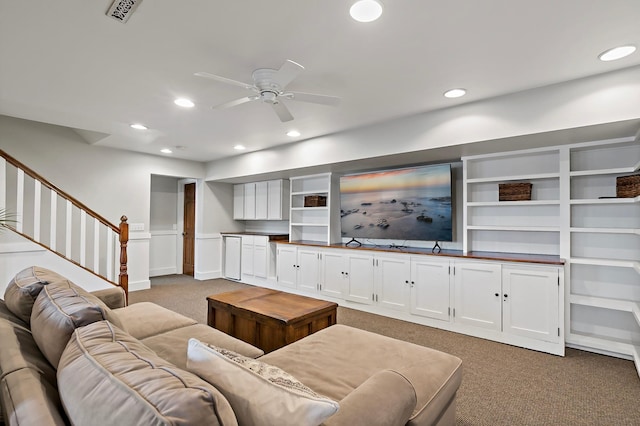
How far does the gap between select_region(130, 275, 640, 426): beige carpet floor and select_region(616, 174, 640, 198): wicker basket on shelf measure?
151 centimetres

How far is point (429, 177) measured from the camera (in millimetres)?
4211

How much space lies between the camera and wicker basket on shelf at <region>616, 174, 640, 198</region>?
9.42 ft

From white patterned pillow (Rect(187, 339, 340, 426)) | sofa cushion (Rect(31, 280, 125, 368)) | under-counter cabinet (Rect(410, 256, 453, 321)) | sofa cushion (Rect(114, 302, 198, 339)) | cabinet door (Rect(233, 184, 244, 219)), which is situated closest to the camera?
white patterned pillow (Rect(187, 339, 340, 426))

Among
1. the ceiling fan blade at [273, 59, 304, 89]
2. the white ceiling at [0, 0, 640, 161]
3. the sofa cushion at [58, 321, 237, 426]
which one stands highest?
the white ceiling at [0, 0, 640, 161]

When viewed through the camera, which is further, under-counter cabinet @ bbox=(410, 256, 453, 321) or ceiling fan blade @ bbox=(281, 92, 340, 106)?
under-counter cabinet @ bbox=(410, 256, 453, 321)

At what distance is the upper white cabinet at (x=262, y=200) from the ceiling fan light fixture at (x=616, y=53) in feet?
15.3

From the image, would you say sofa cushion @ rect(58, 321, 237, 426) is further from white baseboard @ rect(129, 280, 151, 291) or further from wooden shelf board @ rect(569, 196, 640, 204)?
white baseboard @ rect(129, 280, 151, 291)

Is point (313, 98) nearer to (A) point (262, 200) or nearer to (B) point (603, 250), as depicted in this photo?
(B) point (603, 250)

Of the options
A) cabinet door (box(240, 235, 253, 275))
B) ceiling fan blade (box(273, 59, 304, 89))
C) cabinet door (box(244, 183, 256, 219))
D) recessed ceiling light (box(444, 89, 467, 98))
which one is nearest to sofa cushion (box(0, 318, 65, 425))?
ceiling fan blade (box(273, 59, 304, 89))

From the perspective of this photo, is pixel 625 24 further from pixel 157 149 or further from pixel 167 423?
pixel 157 149

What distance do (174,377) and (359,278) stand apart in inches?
154

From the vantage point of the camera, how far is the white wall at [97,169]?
15.7ft

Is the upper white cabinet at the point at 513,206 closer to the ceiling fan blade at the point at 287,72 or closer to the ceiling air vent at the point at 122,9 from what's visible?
the ceiling fan blade at the point at 287,72

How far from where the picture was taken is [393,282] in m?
4.23
